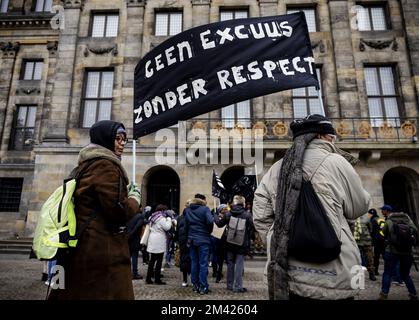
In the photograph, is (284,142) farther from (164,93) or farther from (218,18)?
(164,93)

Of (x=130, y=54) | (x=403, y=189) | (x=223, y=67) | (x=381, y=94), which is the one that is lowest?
(x=403, y=189)

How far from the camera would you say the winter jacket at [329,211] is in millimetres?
2072

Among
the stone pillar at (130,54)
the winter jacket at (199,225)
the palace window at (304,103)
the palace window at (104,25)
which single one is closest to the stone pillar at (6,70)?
the palace window at (104,25)

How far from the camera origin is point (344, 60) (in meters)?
15.9

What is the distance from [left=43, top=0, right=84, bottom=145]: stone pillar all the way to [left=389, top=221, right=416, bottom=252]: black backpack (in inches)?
585

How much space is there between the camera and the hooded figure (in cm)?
227

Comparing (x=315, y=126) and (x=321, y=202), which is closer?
(x=321, y=202)

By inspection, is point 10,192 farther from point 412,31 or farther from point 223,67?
point 412,31

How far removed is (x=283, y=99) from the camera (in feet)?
51.8

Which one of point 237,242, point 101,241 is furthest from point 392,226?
point 101,241

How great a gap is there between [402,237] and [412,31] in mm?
14655

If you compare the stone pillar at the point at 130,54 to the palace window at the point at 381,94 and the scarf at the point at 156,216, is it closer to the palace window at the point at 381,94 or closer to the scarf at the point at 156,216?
the scarf at the point at 156,216

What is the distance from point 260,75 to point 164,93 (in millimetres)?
1482

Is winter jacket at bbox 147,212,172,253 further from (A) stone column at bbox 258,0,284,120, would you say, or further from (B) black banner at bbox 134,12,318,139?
(A) stone column at bbox 258,0,284,120
